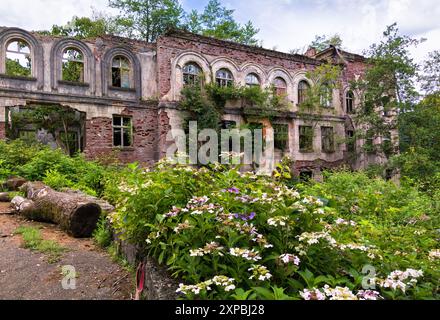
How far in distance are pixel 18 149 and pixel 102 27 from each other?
53.8 feet

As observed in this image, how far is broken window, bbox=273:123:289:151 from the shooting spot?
61.7ft

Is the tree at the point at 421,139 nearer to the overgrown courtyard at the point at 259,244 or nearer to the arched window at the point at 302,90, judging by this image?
the arched window at the point at 302,90

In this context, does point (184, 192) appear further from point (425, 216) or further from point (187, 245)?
point (425, 216)

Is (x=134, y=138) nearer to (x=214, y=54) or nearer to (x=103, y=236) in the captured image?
(x=214, y=54)

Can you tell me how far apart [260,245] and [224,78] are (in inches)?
655

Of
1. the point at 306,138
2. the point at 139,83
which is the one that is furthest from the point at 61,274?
the point at 306,138

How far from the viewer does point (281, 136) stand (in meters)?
18.9

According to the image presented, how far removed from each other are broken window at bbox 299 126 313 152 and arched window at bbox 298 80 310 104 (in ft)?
6.39

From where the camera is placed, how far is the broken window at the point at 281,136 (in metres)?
18.8

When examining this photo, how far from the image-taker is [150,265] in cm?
292

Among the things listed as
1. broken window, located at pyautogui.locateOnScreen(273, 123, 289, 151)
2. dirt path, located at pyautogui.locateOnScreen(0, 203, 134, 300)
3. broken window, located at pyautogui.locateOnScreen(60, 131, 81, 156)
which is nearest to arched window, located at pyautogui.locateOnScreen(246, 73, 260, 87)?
broken window, located at pyautogui.locateOnScreen(273, 123, 289, 151)

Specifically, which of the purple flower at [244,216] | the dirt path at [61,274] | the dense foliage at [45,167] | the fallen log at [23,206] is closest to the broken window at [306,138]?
the dense foliage at [45,167]

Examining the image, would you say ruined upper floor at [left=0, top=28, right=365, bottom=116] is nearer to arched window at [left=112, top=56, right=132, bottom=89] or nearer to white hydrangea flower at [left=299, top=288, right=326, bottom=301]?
arched window at [left=112, top=56, right=132, bottom=89]

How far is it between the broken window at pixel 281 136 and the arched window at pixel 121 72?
921cm
